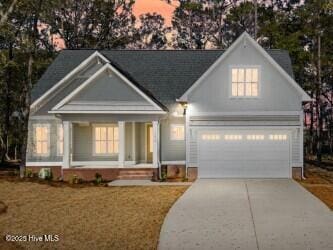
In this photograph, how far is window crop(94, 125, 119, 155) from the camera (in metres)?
26.1

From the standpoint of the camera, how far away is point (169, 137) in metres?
25.5

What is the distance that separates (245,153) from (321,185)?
4102mm

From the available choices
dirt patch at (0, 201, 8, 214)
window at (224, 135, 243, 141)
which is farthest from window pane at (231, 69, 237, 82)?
dirt patch at (0, 201, 8, 214)

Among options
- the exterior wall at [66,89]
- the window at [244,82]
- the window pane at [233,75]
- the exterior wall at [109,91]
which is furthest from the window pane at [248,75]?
the exterior wall at [66,89]

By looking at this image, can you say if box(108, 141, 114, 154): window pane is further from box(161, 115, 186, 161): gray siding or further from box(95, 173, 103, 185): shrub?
box(161, 115, 186, 161): gray siding

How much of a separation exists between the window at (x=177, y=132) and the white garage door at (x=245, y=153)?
156 centimetres

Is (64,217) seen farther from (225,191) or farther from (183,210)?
(225,191)

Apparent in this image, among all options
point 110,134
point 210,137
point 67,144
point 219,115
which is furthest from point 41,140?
point 219,115

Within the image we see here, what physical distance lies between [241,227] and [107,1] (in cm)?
3612

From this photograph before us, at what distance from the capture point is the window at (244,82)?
2417cm

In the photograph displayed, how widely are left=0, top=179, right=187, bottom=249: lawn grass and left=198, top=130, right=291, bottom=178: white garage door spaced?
4.27m

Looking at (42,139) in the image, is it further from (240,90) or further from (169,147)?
(240,90)

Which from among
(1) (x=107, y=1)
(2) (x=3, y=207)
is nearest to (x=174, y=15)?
(1) (x=107, y=1)

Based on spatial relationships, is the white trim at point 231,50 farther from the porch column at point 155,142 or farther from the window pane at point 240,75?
the porch column at point 155,142
